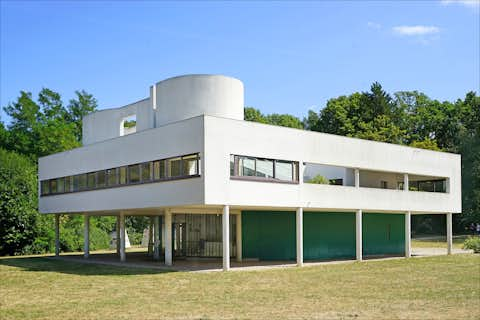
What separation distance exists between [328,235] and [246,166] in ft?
32.4

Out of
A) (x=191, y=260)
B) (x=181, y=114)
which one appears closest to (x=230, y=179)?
(x=181, y=114)

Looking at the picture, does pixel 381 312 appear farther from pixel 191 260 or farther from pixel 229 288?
pixel 191 260

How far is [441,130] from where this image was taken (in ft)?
232

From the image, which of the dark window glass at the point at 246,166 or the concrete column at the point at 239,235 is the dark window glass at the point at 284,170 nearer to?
the dark window glass at the point at 246,166

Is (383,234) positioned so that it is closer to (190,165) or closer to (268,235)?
(268,235)

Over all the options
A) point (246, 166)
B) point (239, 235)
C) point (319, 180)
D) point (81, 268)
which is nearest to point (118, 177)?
point (81, 268)

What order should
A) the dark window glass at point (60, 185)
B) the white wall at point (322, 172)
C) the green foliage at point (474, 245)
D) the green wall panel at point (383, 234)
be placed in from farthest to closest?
the green foliage at point (474, 245)
the green wall panel at point (383, 234)
the dark window glass at point (60, 185)
the white wall at point (322, 172)

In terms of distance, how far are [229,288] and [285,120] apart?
61.4 m

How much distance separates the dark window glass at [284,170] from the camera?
27078 millimetres

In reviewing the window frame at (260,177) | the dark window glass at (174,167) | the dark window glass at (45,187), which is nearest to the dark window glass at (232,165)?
the window frame at (260,177)

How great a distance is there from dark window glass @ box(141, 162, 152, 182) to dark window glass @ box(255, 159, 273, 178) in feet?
16.9

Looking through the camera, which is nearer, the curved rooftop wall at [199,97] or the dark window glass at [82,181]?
the curved rooftop wall at [199,97]

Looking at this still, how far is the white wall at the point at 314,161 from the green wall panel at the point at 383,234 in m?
2.93

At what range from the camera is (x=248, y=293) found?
708 inches
